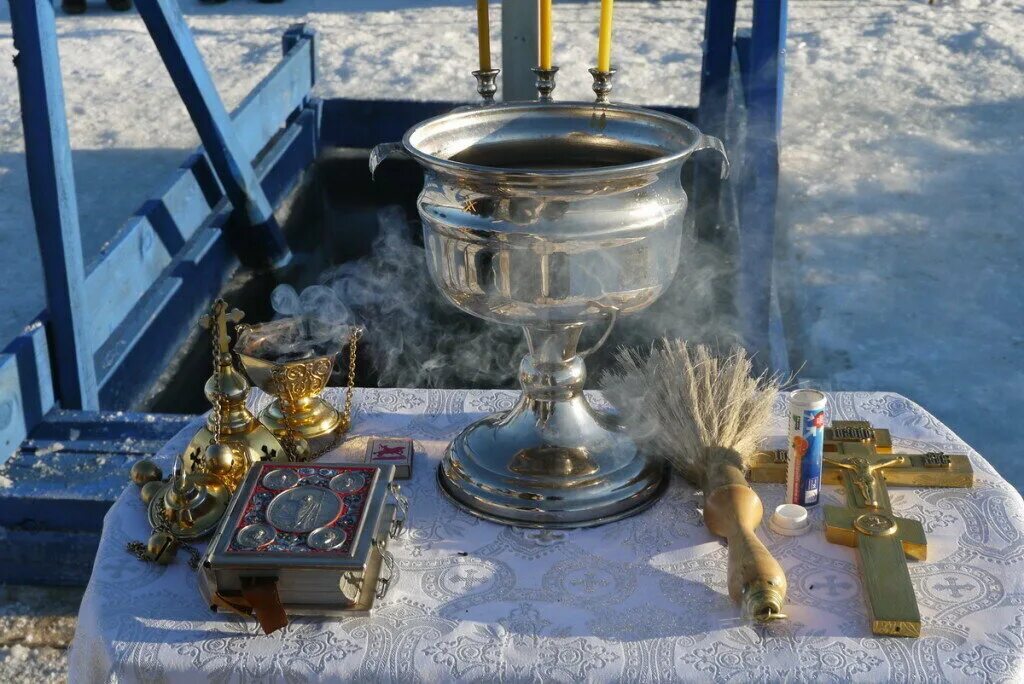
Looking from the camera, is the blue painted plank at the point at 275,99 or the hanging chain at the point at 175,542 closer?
the hanging chain at the point at 175,542

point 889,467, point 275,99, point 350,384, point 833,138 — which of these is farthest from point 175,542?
point 833,138

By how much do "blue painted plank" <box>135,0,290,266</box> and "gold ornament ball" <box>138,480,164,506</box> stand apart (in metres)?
2.33

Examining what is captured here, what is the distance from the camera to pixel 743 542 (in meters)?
1.36

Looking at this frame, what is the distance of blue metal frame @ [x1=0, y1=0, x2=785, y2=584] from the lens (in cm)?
255

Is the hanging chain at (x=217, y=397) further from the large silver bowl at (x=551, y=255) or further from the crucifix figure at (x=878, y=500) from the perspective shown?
the crucifix figure at (x=878, y=500)

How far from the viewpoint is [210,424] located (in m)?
1.61

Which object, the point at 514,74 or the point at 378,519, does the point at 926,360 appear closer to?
the point at 514,74

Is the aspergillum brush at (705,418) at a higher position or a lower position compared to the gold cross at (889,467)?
higher

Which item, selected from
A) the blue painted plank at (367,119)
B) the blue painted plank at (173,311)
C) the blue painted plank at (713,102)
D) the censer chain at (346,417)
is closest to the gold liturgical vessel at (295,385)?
the censer chain at (346,417)

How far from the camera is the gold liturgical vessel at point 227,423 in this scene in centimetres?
156

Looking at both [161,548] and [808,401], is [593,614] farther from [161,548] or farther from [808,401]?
[161,548]

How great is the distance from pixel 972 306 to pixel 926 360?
0.52 metres

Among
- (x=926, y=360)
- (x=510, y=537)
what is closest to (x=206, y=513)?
(x=510, y=537)

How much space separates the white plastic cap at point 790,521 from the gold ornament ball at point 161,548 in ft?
2.56
